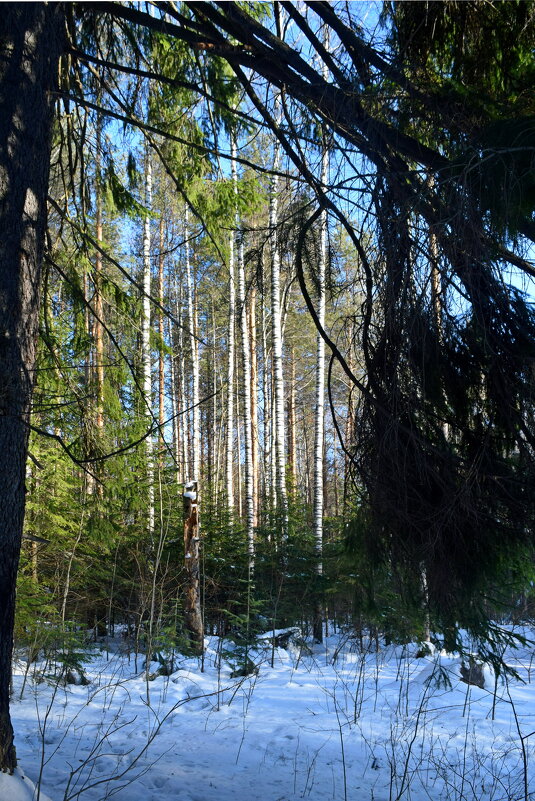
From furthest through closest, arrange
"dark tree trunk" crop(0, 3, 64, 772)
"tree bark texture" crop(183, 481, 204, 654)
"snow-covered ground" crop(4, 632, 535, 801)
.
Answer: "tree bark texture" crop(183, 481, 204, 654) → "snow-covered ground" crop(4, 632, 535, 801) → "dark tree trunk" crop(0, 3, 64, 772)

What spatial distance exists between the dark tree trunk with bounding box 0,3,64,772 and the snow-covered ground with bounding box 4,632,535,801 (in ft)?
2.88

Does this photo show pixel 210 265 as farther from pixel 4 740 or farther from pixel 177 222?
pixel 4 740

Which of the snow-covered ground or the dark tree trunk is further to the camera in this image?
the snow-covered ground

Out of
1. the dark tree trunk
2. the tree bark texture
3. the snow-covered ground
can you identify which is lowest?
the snow-covered ground

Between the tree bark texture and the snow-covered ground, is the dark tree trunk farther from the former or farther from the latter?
the tree bark texture

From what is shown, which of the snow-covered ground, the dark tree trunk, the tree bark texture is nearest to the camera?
the dark tree trunk

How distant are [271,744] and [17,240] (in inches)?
154

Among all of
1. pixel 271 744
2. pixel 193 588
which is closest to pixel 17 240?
pixel 271 744

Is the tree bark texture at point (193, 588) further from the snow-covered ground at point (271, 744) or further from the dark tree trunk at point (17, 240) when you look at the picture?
the dark tree trunk at point (17, 240)

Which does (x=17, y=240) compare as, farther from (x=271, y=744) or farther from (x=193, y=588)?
(x=193, y=588)

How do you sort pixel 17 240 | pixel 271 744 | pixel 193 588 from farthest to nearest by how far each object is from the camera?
pixel 193 588, pixel 271 744, pixel 17 240

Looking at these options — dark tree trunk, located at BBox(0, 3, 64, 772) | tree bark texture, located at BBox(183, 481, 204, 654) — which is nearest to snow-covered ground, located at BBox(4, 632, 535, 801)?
dark tree trunk, located at BBox(0, 3, 64, 772)

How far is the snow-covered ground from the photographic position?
3.55 meters

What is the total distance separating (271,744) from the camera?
4.49 metres
